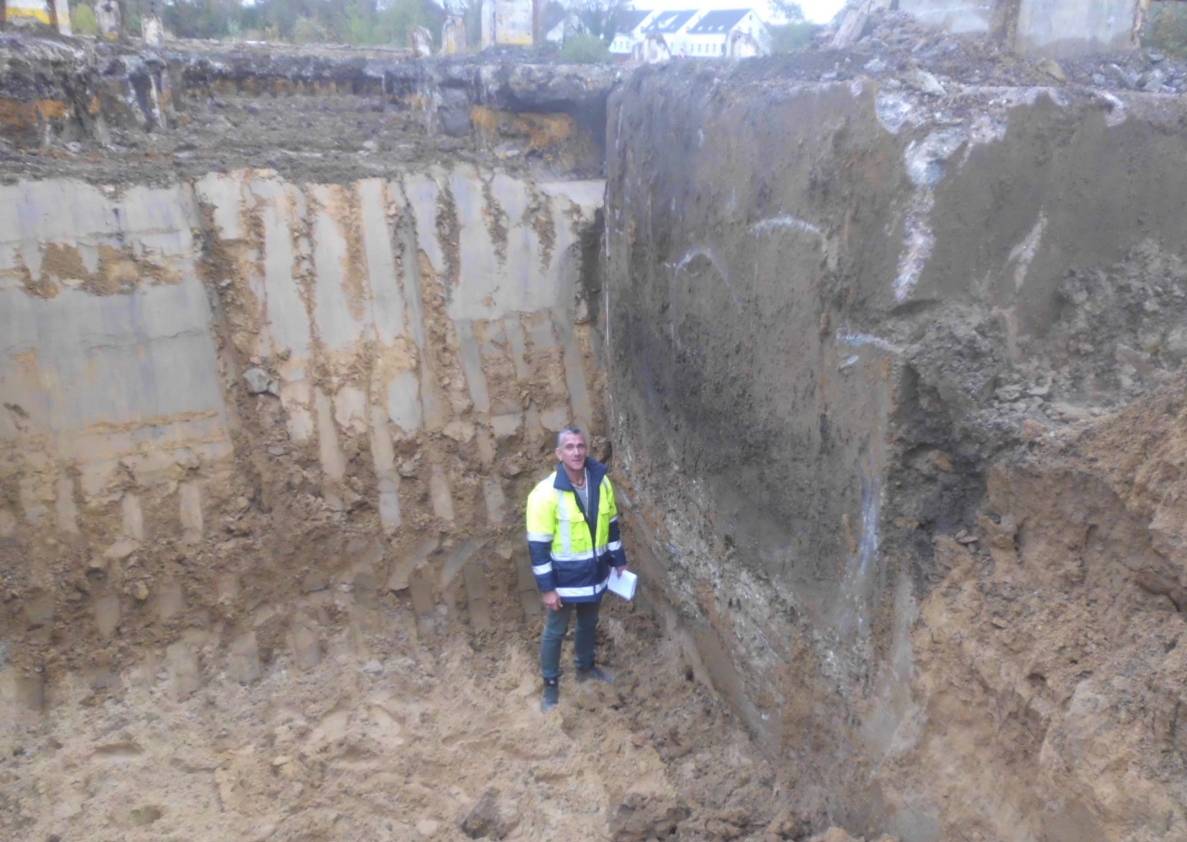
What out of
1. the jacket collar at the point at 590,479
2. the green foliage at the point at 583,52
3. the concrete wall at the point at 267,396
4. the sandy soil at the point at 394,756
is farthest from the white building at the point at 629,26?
the sandy soil at the point at 394,756

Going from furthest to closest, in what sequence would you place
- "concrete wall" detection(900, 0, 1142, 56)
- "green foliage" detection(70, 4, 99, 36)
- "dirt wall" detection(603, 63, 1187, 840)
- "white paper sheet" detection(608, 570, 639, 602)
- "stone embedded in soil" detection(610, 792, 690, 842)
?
"green foliage" detection(70, 4, 99, 36)
"white paper sheet" detection(608, 570, 639, 602)
"stone embedded in soil" detection(610, 792, 690, 842)
"concrete wall" detection(900, 0, 1142, 56)
"dirt wall" detection(603, 63, 1187, 840)

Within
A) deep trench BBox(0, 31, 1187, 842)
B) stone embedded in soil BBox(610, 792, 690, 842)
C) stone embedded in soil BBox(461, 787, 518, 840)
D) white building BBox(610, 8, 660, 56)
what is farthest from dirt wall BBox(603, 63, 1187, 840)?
white building BBox(610, 8, 660, 56)

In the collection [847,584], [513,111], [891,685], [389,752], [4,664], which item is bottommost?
[389,752]

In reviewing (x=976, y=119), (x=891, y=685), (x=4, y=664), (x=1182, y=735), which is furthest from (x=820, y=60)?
(x=4, y=664)

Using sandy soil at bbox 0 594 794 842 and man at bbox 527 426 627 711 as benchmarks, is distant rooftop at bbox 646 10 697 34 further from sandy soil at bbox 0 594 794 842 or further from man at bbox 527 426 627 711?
sandy soil at bbox 0 594 794 842

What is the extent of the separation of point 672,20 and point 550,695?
1410 inches

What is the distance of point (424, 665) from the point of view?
16.8 feet

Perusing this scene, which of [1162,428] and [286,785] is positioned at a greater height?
[1162,428]

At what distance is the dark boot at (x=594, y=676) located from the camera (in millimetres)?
5039

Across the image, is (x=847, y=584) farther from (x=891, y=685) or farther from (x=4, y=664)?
(x=4, y=664)

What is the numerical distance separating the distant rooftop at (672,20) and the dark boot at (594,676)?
32.3 metres

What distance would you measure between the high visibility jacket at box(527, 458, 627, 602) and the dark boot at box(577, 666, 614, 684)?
18.8 inches

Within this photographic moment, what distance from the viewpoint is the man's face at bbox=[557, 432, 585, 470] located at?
4602 mm

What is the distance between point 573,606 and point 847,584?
6.49ft
